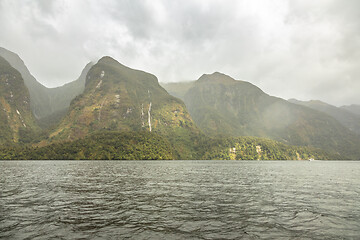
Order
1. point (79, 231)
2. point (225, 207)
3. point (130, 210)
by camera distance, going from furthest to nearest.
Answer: point (225, 207)
point (130, 210)
point (79, 231)

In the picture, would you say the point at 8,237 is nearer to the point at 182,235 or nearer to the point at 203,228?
the point at 182,235

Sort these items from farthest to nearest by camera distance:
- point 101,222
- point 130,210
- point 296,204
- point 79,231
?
1. point 296,204
2. point 130,210
3. point 101,222
4. point 79,231

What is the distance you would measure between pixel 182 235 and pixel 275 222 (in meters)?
10.3

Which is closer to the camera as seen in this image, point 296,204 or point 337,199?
point 296,204

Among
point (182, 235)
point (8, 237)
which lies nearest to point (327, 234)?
point (182, 235)

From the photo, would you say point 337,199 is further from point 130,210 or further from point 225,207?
point 130,210

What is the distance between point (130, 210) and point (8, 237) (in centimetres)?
1175

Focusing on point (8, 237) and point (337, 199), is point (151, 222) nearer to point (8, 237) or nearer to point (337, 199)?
point (8, 237)

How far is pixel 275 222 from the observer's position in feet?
70.8

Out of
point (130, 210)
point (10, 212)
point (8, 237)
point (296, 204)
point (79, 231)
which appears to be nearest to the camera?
point (8, 237)

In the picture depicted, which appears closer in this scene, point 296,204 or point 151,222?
point 151,222

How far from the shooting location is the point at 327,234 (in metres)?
18.2

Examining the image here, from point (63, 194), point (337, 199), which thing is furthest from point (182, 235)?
point (337, 199)

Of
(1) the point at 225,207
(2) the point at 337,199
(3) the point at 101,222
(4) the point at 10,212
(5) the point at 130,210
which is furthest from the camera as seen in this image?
(2) the point at 337,199
